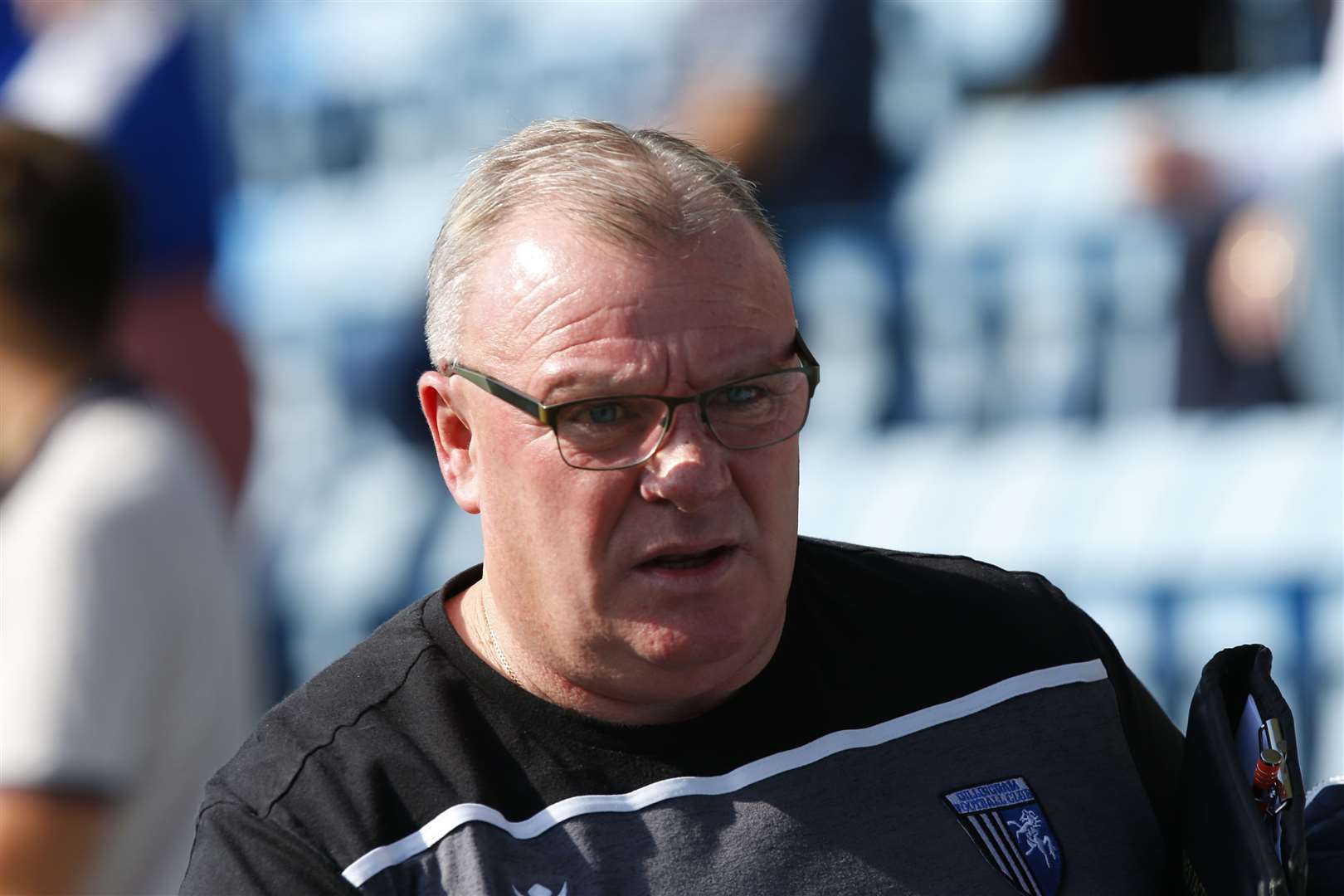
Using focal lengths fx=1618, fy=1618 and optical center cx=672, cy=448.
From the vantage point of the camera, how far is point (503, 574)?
75.0 inches

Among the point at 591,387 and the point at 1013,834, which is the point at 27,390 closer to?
the point at 591,387

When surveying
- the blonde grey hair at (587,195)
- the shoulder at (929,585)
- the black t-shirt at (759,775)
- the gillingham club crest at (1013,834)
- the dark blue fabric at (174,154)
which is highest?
the dark blue fabric at (174,154)

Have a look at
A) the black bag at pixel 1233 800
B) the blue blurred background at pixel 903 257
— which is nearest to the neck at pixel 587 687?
the black bag at pixel 1233 800

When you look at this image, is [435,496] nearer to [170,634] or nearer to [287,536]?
[287,536]

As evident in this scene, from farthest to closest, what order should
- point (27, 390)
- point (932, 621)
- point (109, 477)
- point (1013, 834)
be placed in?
1. point (27, 390)
2. point (109, 477)
3. point (932, 621)
4. point (1013, 834)

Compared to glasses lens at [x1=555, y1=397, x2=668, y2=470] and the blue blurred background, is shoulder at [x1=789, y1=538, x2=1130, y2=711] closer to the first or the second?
glasses lens at [x1=555, y1=397, x2=668, y2=470]

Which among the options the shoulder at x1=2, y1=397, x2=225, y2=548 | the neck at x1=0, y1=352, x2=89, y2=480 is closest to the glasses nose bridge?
the shoulder at x1=2, y1=397, x2=225, y2=548

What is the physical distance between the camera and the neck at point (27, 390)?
114 inches

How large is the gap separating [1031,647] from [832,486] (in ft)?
8.41

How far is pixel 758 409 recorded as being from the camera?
1.85 meters

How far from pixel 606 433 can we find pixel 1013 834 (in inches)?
26.6

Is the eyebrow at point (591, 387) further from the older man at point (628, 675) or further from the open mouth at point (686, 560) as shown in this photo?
the open mouth at point (686, 560)

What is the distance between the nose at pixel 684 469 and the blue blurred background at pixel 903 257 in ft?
8.06

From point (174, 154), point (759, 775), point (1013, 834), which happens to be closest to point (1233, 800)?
point (1013, 834)
